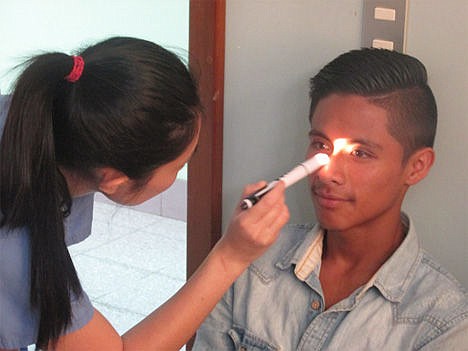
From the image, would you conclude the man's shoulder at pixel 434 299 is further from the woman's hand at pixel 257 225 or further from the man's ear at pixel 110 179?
the man's ear at pixel 110 179

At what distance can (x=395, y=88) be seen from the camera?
3.80 ft

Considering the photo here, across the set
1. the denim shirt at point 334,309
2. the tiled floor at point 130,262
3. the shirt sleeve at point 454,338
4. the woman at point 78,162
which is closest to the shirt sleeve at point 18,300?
the woman at point 78,162

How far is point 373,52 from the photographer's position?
121 centimetres

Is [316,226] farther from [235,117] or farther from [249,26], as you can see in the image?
[249,26]

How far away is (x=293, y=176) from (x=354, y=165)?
0.15 m

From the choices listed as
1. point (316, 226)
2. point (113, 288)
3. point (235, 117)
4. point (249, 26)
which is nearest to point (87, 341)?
point (316, 226)

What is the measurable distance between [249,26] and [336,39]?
22 centimetres

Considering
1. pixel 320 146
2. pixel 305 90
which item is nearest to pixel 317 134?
pixel 320 146

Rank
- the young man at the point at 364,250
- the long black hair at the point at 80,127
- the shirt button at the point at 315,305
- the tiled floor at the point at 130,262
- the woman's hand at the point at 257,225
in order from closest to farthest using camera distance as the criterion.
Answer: the long black hair at the point at 80,127 → the woman's hand at the point at 257,225 → the young man at the point at 364,250 → the shirt button at the point at 315,305 → the tiled floor at the point at 130,262

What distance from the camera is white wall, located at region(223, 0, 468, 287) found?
1256 millimetres

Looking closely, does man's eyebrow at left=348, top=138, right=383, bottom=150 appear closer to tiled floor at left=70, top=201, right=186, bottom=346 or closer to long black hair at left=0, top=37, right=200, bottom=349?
long black hair at left=0, top=37, right=200, bottom=349

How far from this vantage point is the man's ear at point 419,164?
1190mm

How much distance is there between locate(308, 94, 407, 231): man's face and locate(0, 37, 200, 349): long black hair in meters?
0.30

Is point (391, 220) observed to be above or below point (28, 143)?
below
